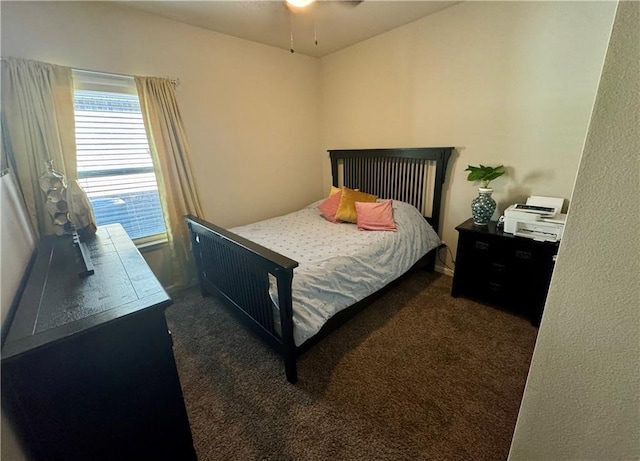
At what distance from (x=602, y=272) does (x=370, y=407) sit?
52.6 inches

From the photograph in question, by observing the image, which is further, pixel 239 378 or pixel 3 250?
pixel 239 378

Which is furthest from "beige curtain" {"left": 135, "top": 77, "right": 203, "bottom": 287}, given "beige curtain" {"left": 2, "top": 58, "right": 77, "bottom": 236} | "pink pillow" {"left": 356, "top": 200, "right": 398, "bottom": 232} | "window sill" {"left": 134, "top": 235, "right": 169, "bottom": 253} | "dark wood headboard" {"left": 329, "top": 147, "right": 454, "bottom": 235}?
"dark wood headboard" {"left": 329, "top": 147, "right": 454, "bottom": 235}

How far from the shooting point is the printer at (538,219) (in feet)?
6.34

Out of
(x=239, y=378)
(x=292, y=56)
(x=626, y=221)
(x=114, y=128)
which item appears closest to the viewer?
(x=626, y=221)

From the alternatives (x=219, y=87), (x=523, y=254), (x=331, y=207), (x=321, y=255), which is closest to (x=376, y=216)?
(x=331, y=207)

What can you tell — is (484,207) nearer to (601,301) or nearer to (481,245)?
(481,245)

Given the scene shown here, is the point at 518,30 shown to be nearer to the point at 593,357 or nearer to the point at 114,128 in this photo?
the point at 593,357

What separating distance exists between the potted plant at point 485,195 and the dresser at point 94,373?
7.86 feet

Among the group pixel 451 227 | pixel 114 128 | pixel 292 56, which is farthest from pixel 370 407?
pixel 292 56

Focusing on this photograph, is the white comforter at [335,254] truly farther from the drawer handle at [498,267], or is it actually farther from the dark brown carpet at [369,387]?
the drawer handle at [498,267]

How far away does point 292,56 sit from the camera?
3268 mm

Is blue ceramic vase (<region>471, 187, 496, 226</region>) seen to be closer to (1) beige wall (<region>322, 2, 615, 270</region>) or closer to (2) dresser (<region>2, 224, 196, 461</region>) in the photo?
(1) beige wall (<region>322, 2, 615, 270</region>)

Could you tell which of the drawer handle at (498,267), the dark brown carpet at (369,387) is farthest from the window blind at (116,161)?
the drawer handle at (498,267)

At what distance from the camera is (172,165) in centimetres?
251
